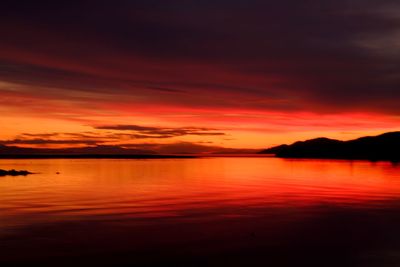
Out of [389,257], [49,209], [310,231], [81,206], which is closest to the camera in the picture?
[389,257]

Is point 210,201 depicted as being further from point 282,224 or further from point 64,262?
point 64,262

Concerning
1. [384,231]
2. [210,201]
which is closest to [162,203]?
[210,201]

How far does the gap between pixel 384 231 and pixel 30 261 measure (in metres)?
19.3

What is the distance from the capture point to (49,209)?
113 feet

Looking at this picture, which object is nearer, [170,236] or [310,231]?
[170,236]

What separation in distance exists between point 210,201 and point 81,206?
37.6 feet

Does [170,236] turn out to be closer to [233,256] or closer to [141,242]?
[141,242]

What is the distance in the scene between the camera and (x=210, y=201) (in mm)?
41031

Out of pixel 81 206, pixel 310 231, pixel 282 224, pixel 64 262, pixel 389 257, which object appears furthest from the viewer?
pixel 81 206

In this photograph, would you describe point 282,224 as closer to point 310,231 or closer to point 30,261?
point 310,231

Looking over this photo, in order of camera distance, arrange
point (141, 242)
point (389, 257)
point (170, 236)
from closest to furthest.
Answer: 1. point (389, 257)
2. point (141, 242)
3. point (170, 236)

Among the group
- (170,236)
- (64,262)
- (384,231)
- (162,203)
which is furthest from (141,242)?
(162,203)

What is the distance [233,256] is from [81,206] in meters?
20.3

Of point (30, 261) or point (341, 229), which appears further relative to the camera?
point (341, 229)
